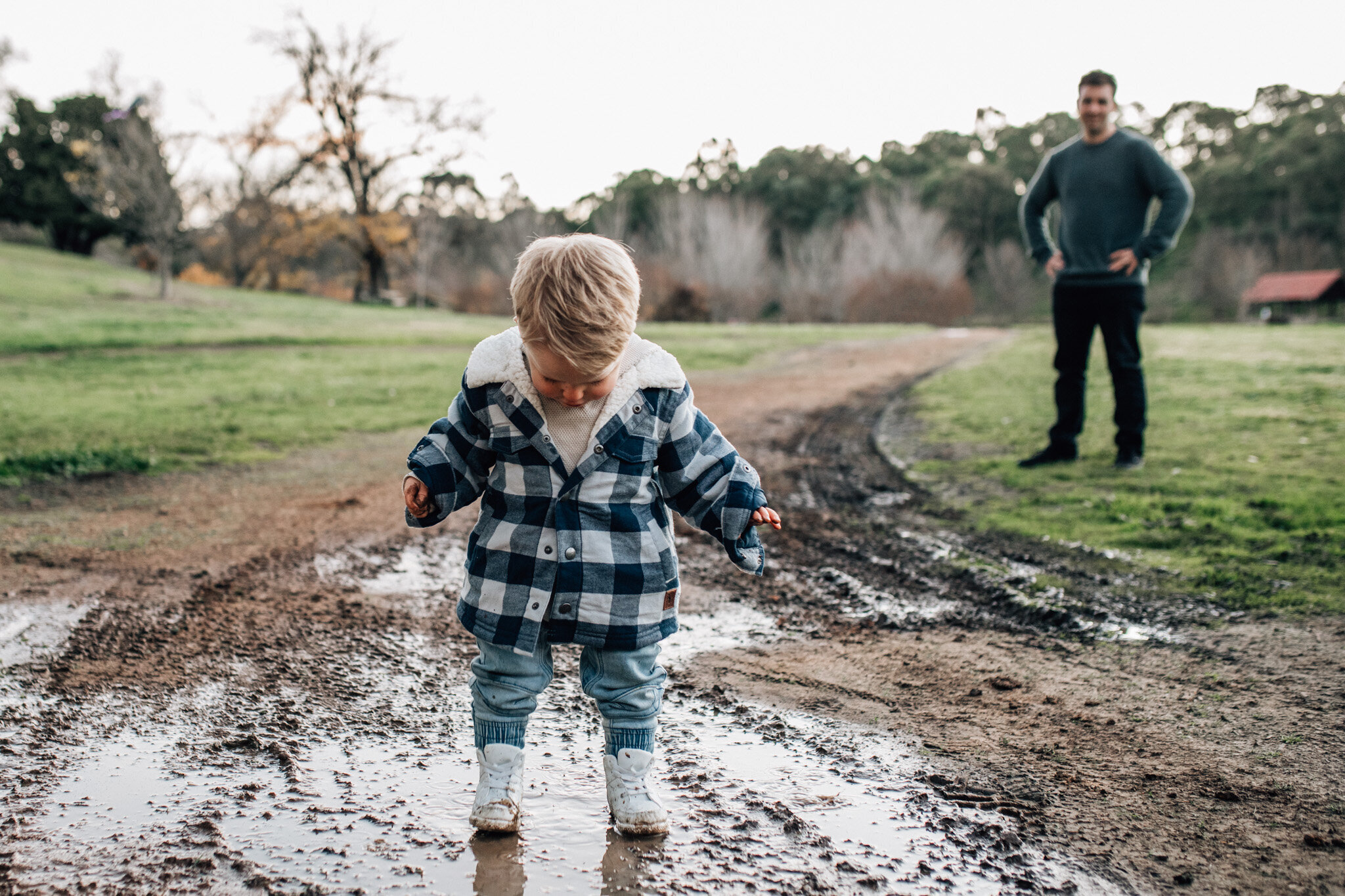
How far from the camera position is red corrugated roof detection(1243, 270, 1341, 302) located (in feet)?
135

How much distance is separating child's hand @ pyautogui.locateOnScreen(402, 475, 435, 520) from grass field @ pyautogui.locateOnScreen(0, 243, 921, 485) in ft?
16.1

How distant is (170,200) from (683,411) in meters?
24.3

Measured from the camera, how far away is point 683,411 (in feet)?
7.16

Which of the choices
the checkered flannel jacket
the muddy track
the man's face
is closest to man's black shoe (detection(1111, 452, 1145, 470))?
the muddy track

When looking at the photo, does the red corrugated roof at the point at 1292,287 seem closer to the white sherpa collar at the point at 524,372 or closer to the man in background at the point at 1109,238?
the man in background at the point at 1109,238

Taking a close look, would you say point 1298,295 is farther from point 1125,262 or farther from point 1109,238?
point 1125,262

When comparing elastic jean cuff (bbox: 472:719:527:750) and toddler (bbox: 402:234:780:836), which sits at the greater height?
toddler (bbox: 402:234:780:836)

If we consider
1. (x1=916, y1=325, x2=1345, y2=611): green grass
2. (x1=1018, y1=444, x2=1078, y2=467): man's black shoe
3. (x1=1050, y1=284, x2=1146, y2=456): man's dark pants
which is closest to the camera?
(x1=916, y1=325, x2=1345, y2=611): green grass

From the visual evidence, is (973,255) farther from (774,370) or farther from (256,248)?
(774,370)

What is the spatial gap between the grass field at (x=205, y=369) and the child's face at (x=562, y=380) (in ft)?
16.9

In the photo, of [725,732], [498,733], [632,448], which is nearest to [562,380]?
[632,448]

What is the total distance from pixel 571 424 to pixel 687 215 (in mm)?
39535

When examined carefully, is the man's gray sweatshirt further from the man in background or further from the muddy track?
the muddy track

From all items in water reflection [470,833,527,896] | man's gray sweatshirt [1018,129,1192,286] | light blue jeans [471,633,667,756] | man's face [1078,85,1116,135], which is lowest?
water reflection [470,833,527,896]
